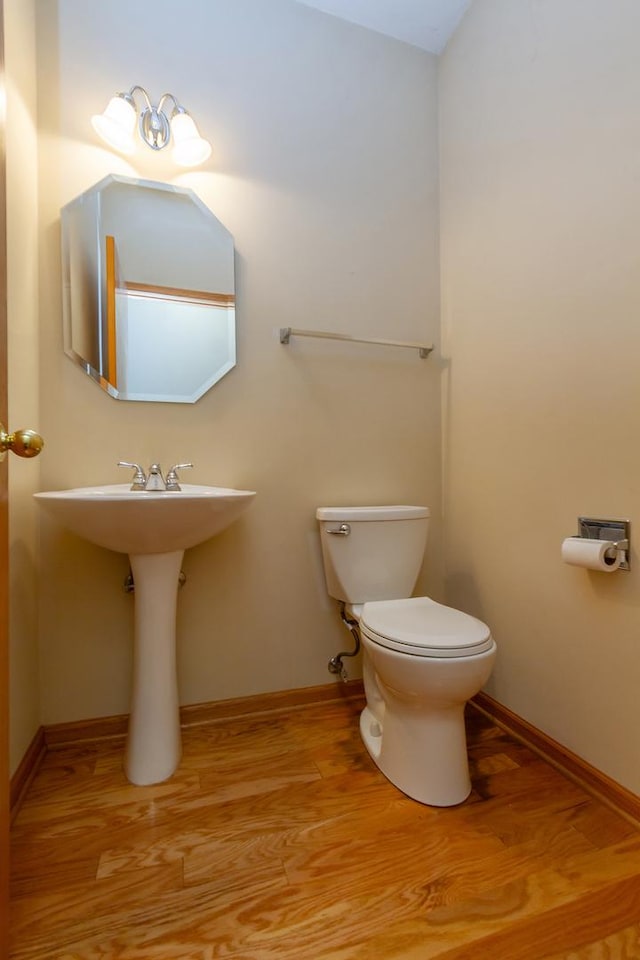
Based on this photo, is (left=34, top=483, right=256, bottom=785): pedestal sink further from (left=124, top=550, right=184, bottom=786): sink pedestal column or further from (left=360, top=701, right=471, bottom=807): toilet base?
(left=360, top=701, right=471, bottom=807): toilet base

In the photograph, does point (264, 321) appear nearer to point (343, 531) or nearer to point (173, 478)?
point (173, 478)

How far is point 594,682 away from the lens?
3.68ft

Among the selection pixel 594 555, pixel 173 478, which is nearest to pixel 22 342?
pixel 173 478

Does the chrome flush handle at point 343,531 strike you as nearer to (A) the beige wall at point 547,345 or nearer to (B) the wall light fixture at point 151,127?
(A) the beige wall at point 547,345

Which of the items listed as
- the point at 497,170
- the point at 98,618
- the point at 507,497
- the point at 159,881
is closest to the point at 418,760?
the point at 159,881

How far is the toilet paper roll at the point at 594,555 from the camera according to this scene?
1038 mm

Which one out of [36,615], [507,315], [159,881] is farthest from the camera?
[507,315]

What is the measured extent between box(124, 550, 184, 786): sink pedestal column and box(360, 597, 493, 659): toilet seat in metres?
0.56

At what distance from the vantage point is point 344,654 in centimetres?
151

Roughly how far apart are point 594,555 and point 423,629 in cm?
46

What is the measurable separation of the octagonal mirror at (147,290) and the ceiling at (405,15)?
0.96 meters

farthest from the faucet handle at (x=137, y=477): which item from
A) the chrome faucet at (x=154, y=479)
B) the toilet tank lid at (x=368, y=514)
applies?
the toilet tank lid at (x=368, y=514)

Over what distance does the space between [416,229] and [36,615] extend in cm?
193

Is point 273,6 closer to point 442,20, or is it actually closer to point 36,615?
point 442,20
